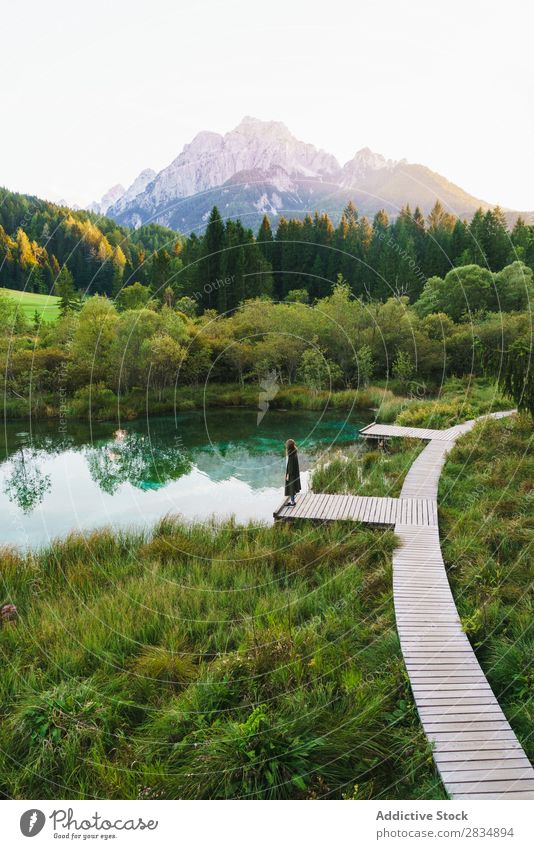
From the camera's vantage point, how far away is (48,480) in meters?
14.1

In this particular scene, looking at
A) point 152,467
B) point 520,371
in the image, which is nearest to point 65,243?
point 152,467

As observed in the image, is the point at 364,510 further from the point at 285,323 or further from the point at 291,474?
the point at 285,323

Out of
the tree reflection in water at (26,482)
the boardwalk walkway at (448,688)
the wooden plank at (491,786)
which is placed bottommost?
the tree reflection in water at (26,482)

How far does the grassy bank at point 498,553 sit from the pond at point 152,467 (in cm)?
390

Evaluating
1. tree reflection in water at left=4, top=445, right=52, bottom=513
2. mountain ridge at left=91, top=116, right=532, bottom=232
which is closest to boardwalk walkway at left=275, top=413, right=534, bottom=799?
mountain ridge at left=91, top=116, right=532, bottom=232

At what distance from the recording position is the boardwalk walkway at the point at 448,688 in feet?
11.1

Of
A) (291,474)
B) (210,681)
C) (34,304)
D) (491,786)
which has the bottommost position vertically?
(210,681)

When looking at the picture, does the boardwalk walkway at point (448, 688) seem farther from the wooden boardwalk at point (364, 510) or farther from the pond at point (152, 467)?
the pond at point (152, 467)

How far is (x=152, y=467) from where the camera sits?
51.9 feet

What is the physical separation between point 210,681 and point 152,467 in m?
11.7

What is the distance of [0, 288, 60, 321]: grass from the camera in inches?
999

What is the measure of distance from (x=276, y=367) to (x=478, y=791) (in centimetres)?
2254

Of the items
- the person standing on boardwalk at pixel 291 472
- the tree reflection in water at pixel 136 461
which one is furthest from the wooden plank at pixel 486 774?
the tree reflection in water at pixel 136 461

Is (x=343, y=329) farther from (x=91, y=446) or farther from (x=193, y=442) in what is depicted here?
(x=91, y=446)
